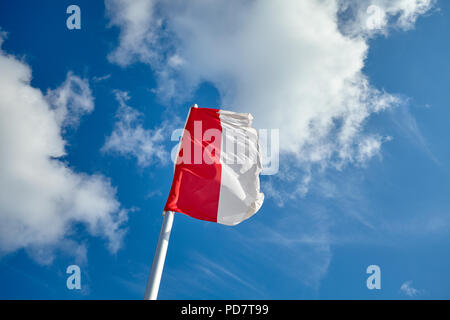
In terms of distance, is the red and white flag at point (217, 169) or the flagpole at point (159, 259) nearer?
the flagpole at point (159, 259)

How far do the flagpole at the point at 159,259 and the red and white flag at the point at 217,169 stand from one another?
483 mm

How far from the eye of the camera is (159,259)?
360 inches

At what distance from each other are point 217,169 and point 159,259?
4.24 metres

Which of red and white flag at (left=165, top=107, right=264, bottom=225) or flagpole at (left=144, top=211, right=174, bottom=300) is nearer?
flagpole at (left=144, top=211, right=174, bottom=300)

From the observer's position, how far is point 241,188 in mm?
11961

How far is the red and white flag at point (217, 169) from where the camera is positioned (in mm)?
11125

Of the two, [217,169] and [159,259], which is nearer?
[159,259]

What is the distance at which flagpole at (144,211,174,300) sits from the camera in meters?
8.59

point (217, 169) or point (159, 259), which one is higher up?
point (217, 169)

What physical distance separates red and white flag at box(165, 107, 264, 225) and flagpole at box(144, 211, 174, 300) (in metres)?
0.48

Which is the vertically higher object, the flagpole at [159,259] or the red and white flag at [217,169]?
the red and white flag at [217,169]
